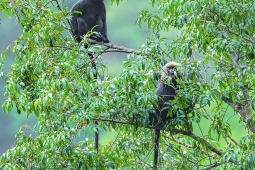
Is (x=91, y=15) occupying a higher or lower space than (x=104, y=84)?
higher

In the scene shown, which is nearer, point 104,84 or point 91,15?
point 104,84

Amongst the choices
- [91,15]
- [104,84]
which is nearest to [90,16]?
[91,15]

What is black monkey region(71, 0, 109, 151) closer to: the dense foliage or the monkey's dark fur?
the monkey's dark fur

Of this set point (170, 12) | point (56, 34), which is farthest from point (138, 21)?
point (56, 34)

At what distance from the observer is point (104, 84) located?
4664mm

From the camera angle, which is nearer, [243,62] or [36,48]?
[36,48]

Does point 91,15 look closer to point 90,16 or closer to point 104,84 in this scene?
point 90,16

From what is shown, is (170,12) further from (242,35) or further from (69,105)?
(69,105)

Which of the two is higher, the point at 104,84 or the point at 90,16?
the point at 90,16

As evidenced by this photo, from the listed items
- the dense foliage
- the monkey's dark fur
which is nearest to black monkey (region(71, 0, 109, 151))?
the monkey's dark fur

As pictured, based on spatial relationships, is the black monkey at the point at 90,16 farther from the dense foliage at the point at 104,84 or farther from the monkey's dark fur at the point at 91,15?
the dense foliage at the point at 104,84

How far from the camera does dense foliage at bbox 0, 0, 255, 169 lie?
461 centimetres

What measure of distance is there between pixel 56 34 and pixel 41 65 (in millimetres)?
324

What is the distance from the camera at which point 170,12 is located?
553cm
